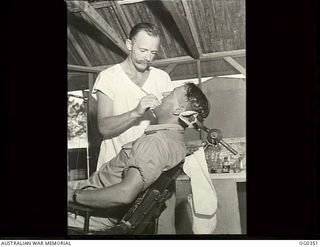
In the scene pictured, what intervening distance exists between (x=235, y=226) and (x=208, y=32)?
3.39 feet

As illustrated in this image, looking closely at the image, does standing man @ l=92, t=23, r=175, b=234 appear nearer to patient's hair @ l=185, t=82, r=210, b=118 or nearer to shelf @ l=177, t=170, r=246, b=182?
patient's hair @ l=185, t=82, r=210, b=118

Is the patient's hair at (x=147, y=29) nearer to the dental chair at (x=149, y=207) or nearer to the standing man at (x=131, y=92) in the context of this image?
the standing man at (x=131, y=92)

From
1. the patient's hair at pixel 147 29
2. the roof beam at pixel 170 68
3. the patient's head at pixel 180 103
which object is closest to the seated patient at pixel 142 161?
the patient's head at pixel 180 103

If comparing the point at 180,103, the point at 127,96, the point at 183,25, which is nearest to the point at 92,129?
the point at 127,96

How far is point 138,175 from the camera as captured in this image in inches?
107

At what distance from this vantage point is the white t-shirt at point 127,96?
2.76 m

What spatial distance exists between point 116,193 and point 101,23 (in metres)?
0.93

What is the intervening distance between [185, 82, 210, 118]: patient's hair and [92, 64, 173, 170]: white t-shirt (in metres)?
0.10

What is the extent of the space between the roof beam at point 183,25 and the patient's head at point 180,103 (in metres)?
0.19

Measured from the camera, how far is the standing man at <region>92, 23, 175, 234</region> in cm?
276

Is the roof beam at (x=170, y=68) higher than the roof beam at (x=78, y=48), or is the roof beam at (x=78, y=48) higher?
the roof beam at (x=78, y=48)

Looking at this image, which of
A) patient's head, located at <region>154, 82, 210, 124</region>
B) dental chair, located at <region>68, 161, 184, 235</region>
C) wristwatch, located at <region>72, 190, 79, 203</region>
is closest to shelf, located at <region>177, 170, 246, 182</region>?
dental chair, located at <region>68, 161, 184, 235</region>
